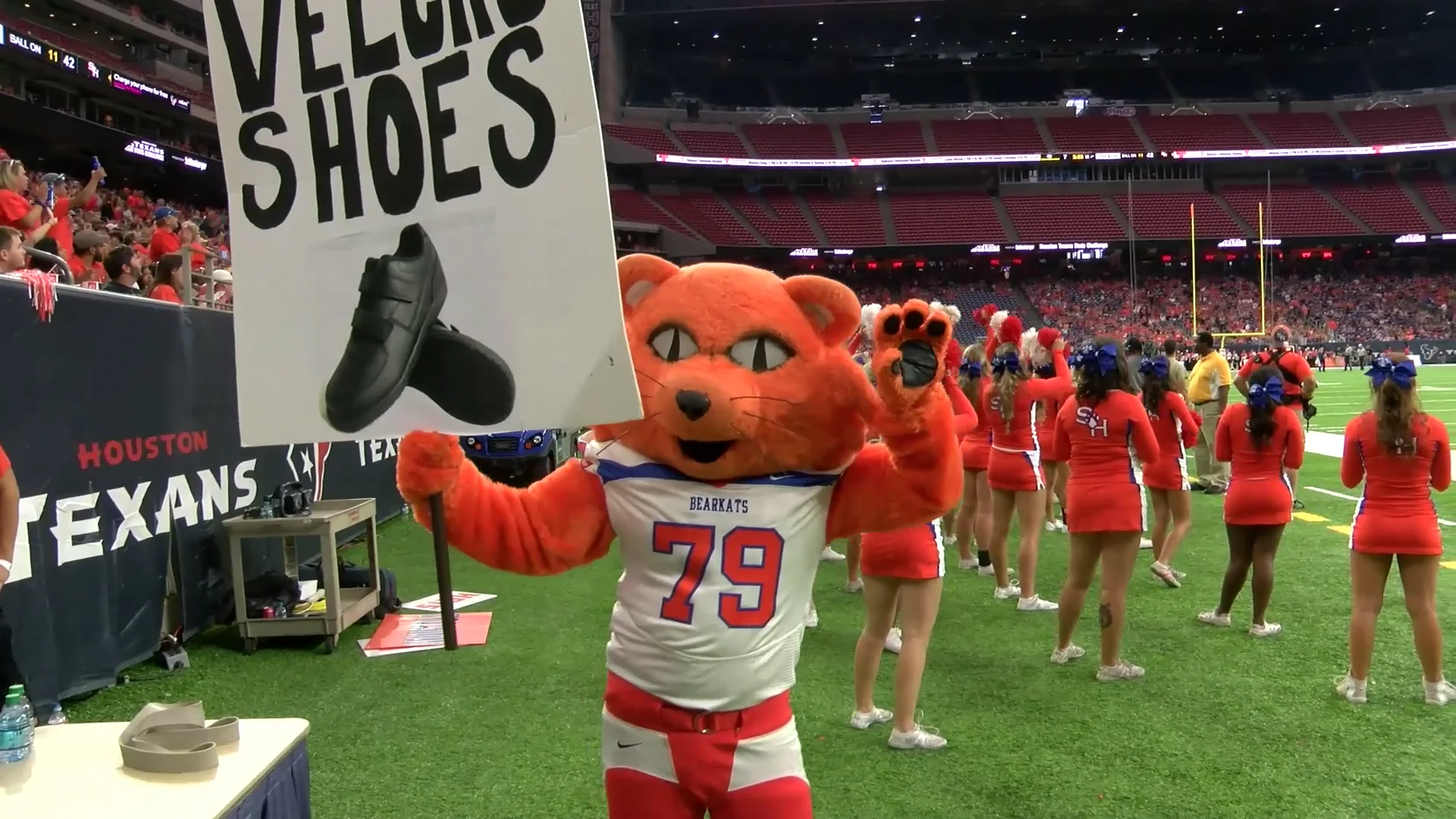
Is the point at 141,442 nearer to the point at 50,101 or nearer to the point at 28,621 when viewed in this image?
the point at 28,621

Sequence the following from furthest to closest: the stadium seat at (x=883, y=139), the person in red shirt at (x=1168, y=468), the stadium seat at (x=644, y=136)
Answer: the stadium seat at (x=883, y=139), the stadium seat at (x=644, y=136), the person in red shirt at (x=1168, y=468)

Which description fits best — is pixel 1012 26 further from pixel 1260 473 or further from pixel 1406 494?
pixel 1406 494

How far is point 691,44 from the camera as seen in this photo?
45812 millimetres

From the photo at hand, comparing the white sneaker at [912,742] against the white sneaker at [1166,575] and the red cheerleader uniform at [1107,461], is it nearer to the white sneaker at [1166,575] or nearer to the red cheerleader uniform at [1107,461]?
the red cheerleader uniform at [1107,461]

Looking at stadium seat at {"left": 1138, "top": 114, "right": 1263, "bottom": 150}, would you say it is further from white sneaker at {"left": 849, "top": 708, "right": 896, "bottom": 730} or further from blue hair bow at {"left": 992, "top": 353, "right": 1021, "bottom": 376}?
white sneaker at {"left": 849, "top": 708, "right": 896, "bottom": 730}

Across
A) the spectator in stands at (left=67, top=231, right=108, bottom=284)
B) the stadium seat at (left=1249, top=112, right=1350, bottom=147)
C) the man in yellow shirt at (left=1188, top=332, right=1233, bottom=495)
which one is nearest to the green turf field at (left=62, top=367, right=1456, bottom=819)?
the spectator in stands at (left=67, top=231, right=108, bottom=284)

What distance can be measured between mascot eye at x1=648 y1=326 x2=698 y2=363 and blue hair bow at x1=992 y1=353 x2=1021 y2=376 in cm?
454

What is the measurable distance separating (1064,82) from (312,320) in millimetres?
52442

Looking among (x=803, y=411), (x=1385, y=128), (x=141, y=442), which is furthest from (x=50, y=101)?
(x=1385, y=128)

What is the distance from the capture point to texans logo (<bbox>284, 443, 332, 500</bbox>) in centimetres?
762

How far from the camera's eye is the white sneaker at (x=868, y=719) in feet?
14.1

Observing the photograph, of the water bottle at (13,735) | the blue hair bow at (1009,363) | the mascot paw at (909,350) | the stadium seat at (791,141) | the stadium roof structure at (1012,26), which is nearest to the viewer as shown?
the mascot paw at (909,350)

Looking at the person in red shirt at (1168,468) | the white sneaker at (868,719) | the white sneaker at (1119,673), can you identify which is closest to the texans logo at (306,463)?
the white sneaker at (868,719)

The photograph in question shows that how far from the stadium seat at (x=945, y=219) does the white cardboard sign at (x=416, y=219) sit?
43213 millimetres
